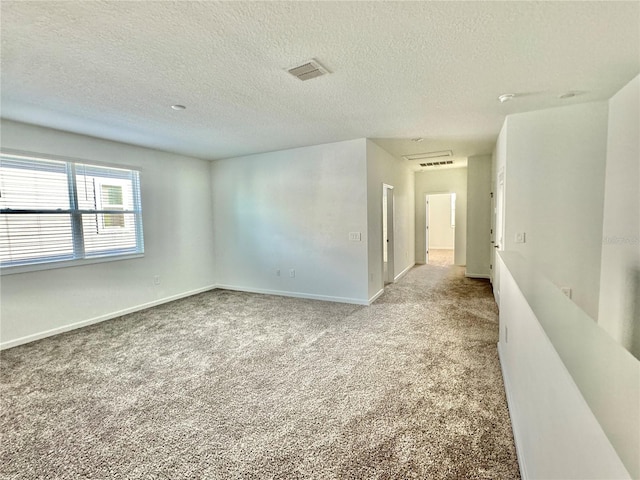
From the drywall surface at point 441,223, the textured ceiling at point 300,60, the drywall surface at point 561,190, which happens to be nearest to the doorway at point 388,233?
the textured ceiling at point 300,60

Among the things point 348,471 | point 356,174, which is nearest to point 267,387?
point 348,471

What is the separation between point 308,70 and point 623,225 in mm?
3243

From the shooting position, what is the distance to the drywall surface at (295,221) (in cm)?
471

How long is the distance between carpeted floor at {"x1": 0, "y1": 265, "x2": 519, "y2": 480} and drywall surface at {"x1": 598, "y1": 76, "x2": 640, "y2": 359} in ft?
3.72

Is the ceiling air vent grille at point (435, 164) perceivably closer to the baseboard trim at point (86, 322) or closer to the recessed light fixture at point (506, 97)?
the recessed light fixture at point (506, 97)

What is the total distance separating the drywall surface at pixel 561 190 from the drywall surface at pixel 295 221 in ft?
6.45

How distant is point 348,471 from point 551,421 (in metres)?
1.08

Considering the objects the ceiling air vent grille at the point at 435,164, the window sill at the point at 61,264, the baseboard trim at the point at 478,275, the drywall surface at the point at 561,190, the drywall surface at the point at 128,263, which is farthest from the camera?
the ceiling air vent grille at the point at 435,164

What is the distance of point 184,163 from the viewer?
5.50 metres

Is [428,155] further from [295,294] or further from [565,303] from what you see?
[565,303]

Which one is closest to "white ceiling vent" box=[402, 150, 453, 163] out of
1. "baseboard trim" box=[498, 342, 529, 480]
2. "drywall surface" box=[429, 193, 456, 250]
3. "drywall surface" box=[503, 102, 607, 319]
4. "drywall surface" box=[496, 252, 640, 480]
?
"drywall surface" box=[503, 102, 607, 319]

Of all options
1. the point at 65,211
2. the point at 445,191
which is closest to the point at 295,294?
the point at 65,211

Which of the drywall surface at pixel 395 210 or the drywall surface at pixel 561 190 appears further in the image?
the drywall surface at pixel 395 210

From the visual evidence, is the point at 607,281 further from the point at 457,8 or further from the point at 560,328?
the point at 457,8
